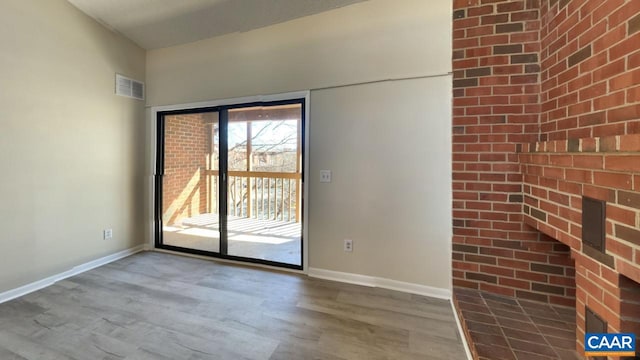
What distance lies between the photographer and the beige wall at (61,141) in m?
2.29

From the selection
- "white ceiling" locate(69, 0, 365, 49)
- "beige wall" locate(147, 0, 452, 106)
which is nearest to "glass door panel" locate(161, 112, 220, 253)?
"beige wall" locate(147, 0, 452, 106)

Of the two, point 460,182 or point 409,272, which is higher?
point 460,182

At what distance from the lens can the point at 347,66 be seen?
2.54 metres

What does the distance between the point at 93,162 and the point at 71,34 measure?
1.33m

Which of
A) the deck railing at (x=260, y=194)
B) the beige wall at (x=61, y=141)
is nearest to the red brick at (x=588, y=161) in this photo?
the deck railing at (x=260, y=194)

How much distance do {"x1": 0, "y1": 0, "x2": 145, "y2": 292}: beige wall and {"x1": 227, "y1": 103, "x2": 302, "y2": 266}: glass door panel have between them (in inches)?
53.4

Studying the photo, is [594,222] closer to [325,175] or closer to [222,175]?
[325,175]

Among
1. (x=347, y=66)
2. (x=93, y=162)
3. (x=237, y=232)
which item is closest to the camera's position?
(x=347, y=66)

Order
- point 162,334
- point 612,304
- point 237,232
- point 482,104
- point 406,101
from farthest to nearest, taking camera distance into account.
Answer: point 237,232, point 406,101, point 482,104, point 162,334, point 612,304

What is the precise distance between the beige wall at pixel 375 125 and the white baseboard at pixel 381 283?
0.17ft

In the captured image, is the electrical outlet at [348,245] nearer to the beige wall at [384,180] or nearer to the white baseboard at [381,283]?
the beige wall at [384,180]

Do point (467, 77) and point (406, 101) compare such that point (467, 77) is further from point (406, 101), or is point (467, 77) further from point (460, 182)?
point (460, 182)

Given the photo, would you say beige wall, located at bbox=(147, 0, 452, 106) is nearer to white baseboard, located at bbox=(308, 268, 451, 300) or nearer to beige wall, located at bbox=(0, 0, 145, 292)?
beige wall, located at bbox=(0, 0, 145, 292)

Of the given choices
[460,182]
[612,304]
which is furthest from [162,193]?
[612,304]
